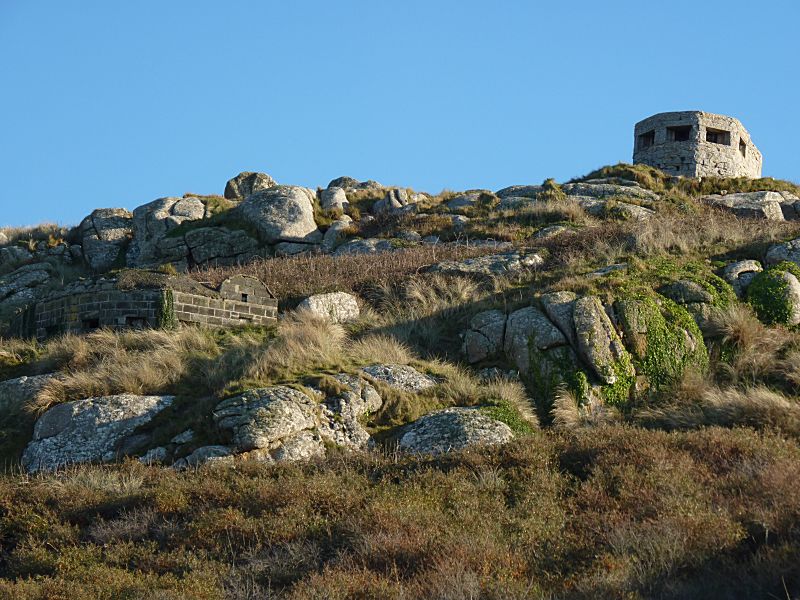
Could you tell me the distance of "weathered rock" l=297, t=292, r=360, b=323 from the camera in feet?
62.9

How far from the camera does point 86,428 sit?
12.9m

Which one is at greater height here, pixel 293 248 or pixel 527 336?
pixel 293 248

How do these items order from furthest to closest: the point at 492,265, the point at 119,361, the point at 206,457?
the point at 492,265 → the point at 119,361 → the point at 206,457

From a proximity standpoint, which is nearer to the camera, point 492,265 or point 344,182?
point 492,265

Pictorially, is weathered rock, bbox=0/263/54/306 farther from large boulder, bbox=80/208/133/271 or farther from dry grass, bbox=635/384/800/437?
dry grass, bbox=635/384/800/437

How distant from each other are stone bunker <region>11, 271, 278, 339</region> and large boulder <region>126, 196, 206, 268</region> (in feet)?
31.7

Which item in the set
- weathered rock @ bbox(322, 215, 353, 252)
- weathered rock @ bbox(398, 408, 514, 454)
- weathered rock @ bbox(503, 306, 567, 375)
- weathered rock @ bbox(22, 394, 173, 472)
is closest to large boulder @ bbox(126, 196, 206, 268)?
weathered rock @ bbox(322, 215, 353, 252)

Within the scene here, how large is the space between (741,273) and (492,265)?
20.0 ft

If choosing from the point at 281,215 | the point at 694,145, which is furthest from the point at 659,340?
the point at 694,145

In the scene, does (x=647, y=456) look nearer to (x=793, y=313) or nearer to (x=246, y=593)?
(x=246, y=593)

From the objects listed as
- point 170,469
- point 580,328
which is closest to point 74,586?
point 170,469

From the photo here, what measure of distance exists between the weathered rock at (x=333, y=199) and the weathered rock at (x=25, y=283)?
9875 millimetres

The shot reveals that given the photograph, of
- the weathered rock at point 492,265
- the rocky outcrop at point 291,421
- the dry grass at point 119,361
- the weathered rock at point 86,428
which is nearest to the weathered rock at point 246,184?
the weathered rock at point 492,265

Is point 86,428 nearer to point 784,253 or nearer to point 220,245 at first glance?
point 784,253
